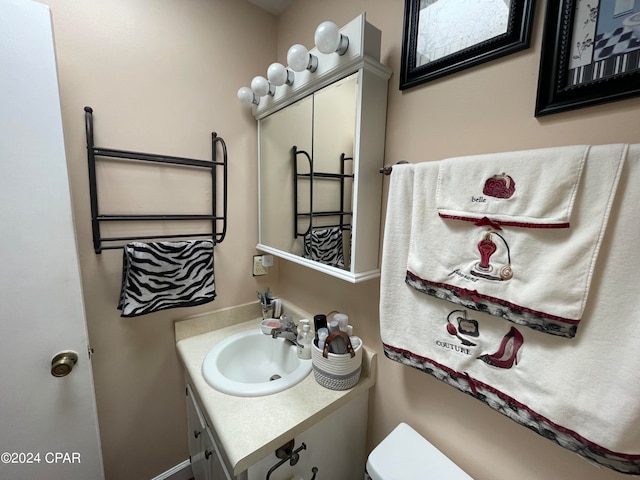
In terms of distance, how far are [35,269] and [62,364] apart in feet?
1.01

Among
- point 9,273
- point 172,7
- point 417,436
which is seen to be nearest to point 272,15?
point 172,7

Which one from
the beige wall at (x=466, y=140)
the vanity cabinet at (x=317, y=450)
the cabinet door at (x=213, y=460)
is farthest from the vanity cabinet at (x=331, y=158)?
the cabinet door at (x=213, y=460)

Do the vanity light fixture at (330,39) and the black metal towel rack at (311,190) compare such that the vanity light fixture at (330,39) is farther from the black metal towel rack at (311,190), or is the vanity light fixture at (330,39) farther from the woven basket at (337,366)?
the woven basket at (337,366)

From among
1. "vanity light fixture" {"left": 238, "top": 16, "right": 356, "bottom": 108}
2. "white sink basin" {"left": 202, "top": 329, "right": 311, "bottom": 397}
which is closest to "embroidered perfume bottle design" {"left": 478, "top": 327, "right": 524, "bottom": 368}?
"white sink basin" {"left": 202, "top": 329, "right": 311, "bottom": 397}

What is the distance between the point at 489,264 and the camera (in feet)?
2.00

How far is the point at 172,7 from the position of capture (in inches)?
42.4

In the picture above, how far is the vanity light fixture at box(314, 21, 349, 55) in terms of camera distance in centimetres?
77

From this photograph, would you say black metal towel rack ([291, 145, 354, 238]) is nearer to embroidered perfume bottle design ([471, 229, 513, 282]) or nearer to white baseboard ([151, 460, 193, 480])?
embroidered perfume bottle design ([471, 229, 513, 282])

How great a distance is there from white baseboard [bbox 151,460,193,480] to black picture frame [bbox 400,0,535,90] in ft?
6.67

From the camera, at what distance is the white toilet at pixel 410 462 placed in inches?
29.8

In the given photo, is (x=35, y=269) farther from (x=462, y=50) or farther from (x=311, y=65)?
(x=462, y=50)

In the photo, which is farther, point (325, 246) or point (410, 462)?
point (325, 246)

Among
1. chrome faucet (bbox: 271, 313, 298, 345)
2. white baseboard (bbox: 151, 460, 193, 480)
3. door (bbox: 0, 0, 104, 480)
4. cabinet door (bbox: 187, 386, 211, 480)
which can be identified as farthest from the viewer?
white baseboard (bbox: 151, 460, 193, 480)

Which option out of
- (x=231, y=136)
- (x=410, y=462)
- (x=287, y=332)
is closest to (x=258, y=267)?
(x=287, y=332)
